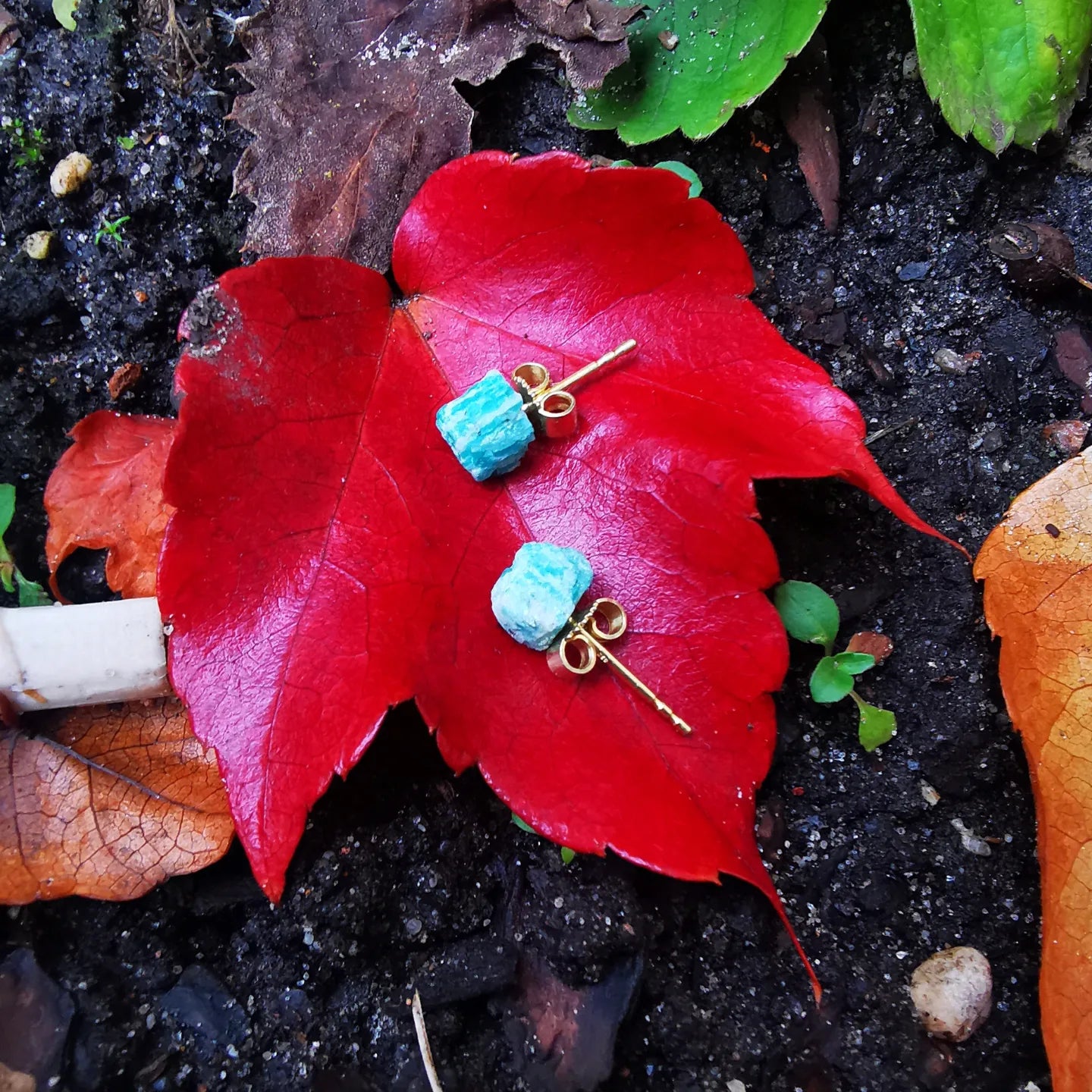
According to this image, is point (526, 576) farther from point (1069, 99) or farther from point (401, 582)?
point (1069, 99)

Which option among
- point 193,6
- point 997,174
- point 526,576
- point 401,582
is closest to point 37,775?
point 401,582

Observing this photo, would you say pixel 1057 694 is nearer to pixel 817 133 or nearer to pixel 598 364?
pixel 598 364

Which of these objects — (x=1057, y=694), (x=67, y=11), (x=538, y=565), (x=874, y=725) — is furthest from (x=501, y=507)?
(x=67, y=11)

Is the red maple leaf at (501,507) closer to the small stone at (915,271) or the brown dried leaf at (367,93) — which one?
the brown dried leaf at (367,93)

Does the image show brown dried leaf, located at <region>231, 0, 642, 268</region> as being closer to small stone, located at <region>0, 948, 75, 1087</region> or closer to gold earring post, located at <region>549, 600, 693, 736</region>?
gold earring post, located at <region>549, 600, 693, 736</region>

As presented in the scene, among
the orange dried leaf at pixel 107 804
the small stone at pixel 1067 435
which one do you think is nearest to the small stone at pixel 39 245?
the orange dried leaf at pixel 107 804
